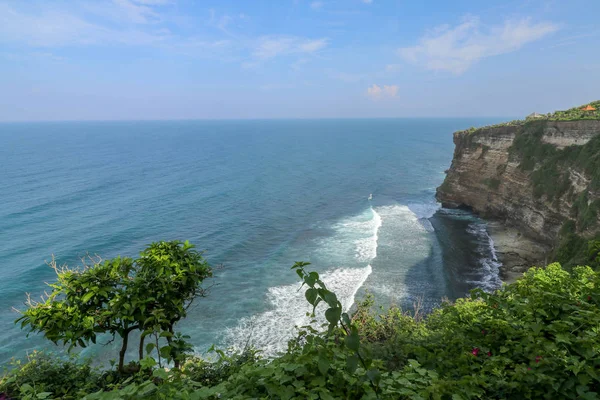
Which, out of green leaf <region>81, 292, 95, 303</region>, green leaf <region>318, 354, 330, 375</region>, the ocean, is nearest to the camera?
green leaf <region>318, 354, 330, 375</region>

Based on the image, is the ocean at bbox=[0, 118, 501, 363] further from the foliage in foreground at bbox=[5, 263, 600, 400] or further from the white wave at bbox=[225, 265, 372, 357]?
the foliage in foreground at bbox=[5, 263, 600, 400]

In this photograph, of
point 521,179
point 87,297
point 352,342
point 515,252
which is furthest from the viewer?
point 521,179

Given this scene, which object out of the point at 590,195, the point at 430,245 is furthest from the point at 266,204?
the point at 590,195

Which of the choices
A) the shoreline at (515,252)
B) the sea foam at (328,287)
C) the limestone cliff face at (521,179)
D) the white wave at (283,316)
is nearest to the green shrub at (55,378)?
the sea foam at (328,287)

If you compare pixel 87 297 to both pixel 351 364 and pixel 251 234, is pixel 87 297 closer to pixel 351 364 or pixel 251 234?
pixel 351 364

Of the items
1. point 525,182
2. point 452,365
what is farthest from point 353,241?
point 452,365

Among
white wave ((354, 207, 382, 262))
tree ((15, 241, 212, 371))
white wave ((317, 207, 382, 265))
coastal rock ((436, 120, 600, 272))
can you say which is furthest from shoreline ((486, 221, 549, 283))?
tree ((15, 241, 212, 371))
